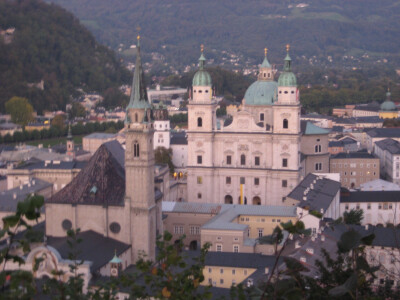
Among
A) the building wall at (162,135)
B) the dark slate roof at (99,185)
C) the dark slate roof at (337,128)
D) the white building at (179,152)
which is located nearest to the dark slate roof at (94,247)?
the dark slate roof at (99,185)

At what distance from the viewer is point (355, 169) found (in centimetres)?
5619

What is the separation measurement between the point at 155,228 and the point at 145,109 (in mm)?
5196

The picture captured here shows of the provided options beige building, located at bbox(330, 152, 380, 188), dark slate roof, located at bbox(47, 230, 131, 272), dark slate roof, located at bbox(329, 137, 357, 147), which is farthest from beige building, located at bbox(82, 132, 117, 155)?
dark slate roof, located at bbox(47, 230, 131, 272)

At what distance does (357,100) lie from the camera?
398 feet

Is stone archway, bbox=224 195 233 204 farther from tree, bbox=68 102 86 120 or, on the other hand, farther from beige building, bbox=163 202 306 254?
tree, bbox=68 102 86 120

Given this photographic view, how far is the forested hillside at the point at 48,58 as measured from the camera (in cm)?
11125

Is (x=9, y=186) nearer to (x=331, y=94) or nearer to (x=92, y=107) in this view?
(x=92, y=107)

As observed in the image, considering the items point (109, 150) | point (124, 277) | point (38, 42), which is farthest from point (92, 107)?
point (124, 277)

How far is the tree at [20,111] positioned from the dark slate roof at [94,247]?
65807 mm

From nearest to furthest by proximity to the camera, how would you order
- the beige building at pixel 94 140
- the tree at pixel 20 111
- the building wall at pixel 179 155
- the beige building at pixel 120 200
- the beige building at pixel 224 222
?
the beige building at pixel 120 200 → the beige building at pixel 224 222 → the building wall at pixel 179 155 → the beige building at pixel 94 140 → the tree at pixel 20 111

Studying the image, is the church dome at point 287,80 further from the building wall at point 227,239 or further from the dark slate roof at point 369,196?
the building wall at point 227,239

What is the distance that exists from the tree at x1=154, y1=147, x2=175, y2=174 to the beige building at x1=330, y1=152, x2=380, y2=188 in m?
13.0

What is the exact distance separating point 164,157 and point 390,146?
61.0ft

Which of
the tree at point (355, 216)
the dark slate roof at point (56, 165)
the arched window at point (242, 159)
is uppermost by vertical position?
the arched window at point (242, 159)
